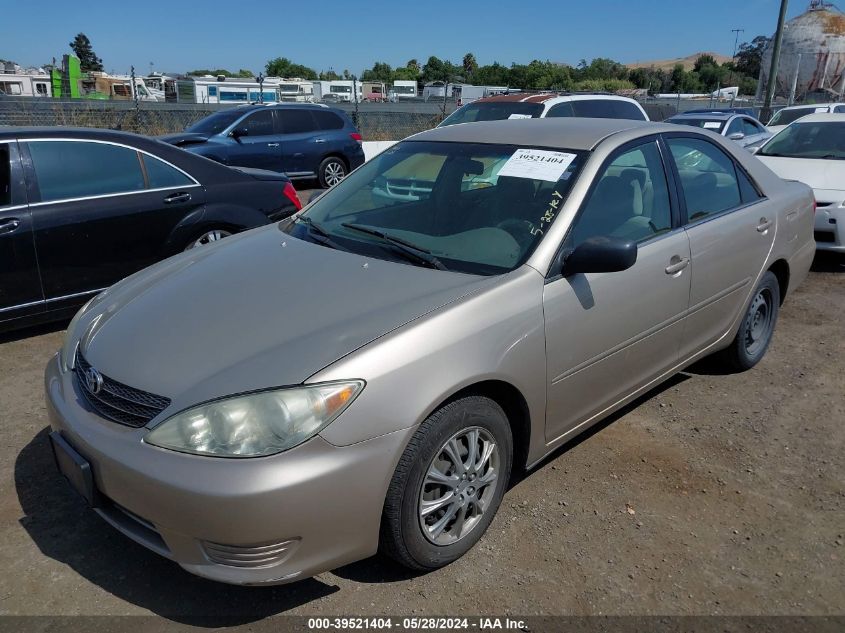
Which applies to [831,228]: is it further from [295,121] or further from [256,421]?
[295,121]

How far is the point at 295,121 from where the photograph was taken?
12.7m

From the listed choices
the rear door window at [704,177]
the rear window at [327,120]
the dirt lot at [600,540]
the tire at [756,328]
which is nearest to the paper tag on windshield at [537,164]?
the rear door window at [704,177]

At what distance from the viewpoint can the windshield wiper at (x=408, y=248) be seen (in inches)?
117

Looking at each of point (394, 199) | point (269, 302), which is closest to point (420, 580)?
point (269, 302)

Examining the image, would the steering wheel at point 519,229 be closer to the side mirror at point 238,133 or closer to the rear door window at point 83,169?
the rear door window at point 83,169

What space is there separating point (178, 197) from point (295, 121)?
775cm

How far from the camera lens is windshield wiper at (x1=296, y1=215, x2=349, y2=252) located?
328 cm

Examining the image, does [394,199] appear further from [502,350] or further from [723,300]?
[723,300]

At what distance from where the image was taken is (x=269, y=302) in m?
2.75

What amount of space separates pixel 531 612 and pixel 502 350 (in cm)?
95

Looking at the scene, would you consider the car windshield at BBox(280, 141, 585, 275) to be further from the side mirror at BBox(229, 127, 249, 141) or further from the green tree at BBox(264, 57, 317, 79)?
the green tree at BBox(264, 57, 317, 79)

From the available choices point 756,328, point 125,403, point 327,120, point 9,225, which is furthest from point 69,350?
point 327,120

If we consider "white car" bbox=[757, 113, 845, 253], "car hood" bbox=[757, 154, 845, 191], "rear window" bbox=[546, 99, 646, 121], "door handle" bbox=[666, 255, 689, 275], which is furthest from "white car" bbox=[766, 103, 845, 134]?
"door handle" bbox=[666, 255, 689, 275]

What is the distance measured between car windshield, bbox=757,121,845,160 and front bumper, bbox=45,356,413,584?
7.79 m
